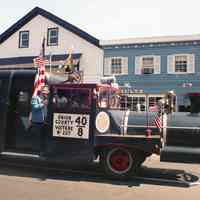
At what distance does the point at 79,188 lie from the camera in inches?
281

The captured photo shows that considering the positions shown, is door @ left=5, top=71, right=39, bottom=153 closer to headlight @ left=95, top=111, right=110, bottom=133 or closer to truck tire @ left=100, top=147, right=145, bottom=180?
headlight @ left=95, top=111, right=110, bottom=133

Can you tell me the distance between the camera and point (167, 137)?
7797 mm

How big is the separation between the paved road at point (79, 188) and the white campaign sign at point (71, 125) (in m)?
1.00

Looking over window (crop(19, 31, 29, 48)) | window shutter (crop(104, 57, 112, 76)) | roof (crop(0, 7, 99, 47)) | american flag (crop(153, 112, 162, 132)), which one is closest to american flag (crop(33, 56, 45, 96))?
american flag (crop(153, 112, 162, 132))

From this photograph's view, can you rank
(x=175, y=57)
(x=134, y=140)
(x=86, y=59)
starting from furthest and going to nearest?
(x=86, y=59) < (x=175, y=57) < (x=134, y=140)

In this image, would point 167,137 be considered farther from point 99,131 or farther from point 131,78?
point 131,78

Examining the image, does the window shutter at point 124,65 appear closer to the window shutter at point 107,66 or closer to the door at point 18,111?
the window shutter at point 107,66

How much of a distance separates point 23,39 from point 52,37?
8.69 feet

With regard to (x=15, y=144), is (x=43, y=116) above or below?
above

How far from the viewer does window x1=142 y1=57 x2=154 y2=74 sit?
2445 cm

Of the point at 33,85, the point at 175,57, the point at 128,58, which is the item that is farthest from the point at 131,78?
the point at 33,85

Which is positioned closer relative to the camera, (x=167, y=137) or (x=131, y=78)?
(x=167, y=137)

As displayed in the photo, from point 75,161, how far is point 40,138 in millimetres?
1046

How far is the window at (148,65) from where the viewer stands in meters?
24.5
